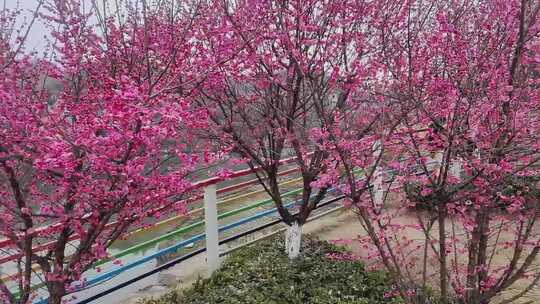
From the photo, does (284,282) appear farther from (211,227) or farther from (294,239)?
(211,227)

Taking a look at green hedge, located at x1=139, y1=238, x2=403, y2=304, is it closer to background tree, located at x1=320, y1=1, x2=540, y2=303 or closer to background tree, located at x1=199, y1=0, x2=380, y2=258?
background tree, located at x1=199, y1=0, x2=380, y2=258

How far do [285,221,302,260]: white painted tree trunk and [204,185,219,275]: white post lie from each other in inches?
35.7

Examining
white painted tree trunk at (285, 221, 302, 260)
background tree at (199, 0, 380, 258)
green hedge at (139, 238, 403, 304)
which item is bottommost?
green hedge at (139, 238, 403, 304)

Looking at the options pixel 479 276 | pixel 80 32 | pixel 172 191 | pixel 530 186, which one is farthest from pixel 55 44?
pixel 530 186

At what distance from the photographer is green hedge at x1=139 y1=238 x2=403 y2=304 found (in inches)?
160

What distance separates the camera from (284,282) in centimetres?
436

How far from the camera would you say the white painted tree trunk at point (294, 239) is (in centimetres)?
491

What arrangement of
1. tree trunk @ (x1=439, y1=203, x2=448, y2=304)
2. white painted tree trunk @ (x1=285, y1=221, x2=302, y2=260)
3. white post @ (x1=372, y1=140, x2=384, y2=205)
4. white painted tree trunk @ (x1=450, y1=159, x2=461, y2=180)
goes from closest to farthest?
1. tree trunk @ (x1=439, y1=203, x2=448, y2=304)
2. white painted tree trunk @ (x1=450, y1=159, x2=461, y2=180)
3. white post @ (x1=372, y1=140, x2=384, y2=205)
4. white painted tree trunk @ (x1=285, y1=221, x2=302, y2=260)

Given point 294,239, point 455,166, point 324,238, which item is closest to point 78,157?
point 294,239

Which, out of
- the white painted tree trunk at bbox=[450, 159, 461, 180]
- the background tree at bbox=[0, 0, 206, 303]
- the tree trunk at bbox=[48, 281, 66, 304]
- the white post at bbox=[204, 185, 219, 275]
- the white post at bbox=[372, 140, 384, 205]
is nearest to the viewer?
the background tree at bbox=[0, 0, 206, 303]

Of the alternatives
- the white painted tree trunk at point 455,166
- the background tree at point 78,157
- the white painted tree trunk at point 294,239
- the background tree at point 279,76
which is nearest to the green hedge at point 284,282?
the white painted tree trunk at point 294,239

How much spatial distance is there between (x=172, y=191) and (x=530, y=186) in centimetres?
616

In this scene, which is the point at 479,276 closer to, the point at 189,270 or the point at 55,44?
the point at 189,270

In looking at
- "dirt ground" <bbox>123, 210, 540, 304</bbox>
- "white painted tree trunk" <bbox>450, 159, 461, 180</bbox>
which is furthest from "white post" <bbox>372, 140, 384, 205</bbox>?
"dirt ground" <bbox>123, 210, 540, 304</bbox>
